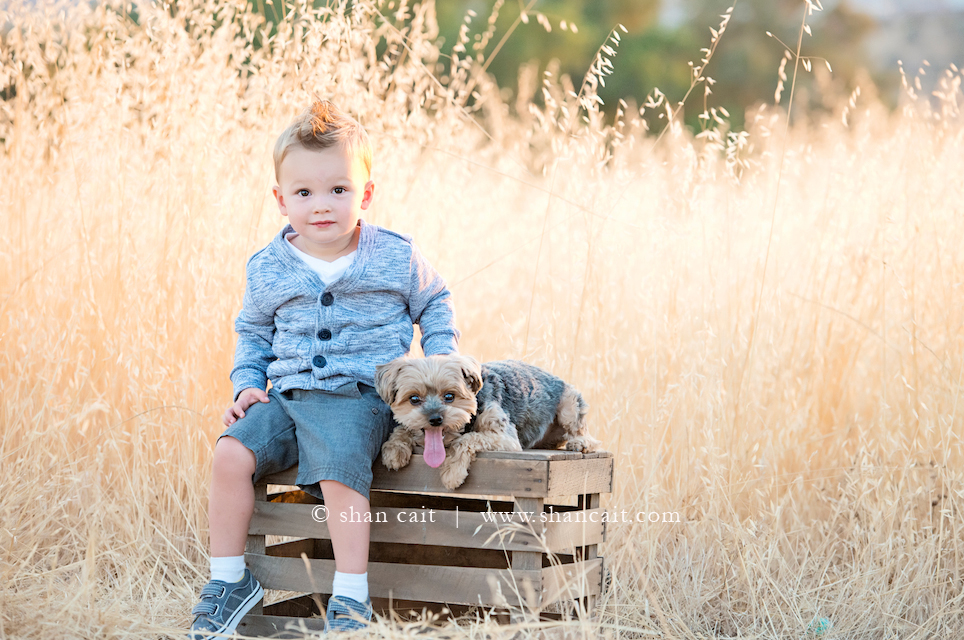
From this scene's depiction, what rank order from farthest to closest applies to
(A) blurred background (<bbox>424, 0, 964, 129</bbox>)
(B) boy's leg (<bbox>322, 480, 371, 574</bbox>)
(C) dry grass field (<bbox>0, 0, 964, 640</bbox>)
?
(A) blurred background (<bbox>424, 0, 964, 129</bbox>) < (C) dry grass field (<bbox>0, 0, 964, 640</bbox>) < (B) boy's leg (<bbox>322, 480, 371, 574</bbox>)

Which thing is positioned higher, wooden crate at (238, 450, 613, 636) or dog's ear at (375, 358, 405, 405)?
dog's ear at (375, 358, 405, 405)

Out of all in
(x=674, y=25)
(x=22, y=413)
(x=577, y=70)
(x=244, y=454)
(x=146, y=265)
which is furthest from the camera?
(x=674, y=25)

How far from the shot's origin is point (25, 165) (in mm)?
3883

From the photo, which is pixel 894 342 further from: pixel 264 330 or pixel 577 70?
pixel 577 70

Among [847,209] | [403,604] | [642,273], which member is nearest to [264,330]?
[403,604]

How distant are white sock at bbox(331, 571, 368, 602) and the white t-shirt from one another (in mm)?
822

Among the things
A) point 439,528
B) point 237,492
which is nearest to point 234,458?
point 237,492

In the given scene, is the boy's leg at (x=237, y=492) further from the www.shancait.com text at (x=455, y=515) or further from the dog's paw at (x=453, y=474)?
the dog's paw at (x=453, y=474)

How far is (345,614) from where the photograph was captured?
2.35 metres

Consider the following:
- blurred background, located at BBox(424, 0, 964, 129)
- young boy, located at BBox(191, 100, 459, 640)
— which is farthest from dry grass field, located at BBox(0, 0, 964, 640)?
blurred background, located at BBox(424, 0, 964, 129)

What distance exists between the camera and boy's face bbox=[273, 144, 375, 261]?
2.59m

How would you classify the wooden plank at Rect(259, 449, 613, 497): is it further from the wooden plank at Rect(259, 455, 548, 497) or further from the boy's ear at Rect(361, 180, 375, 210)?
the boy's ear at Rect(361, 180, 375, 210)

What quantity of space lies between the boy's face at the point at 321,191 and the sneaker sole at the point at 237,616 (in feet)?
3.35

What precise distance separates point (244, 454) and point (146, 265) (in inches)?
54.8
